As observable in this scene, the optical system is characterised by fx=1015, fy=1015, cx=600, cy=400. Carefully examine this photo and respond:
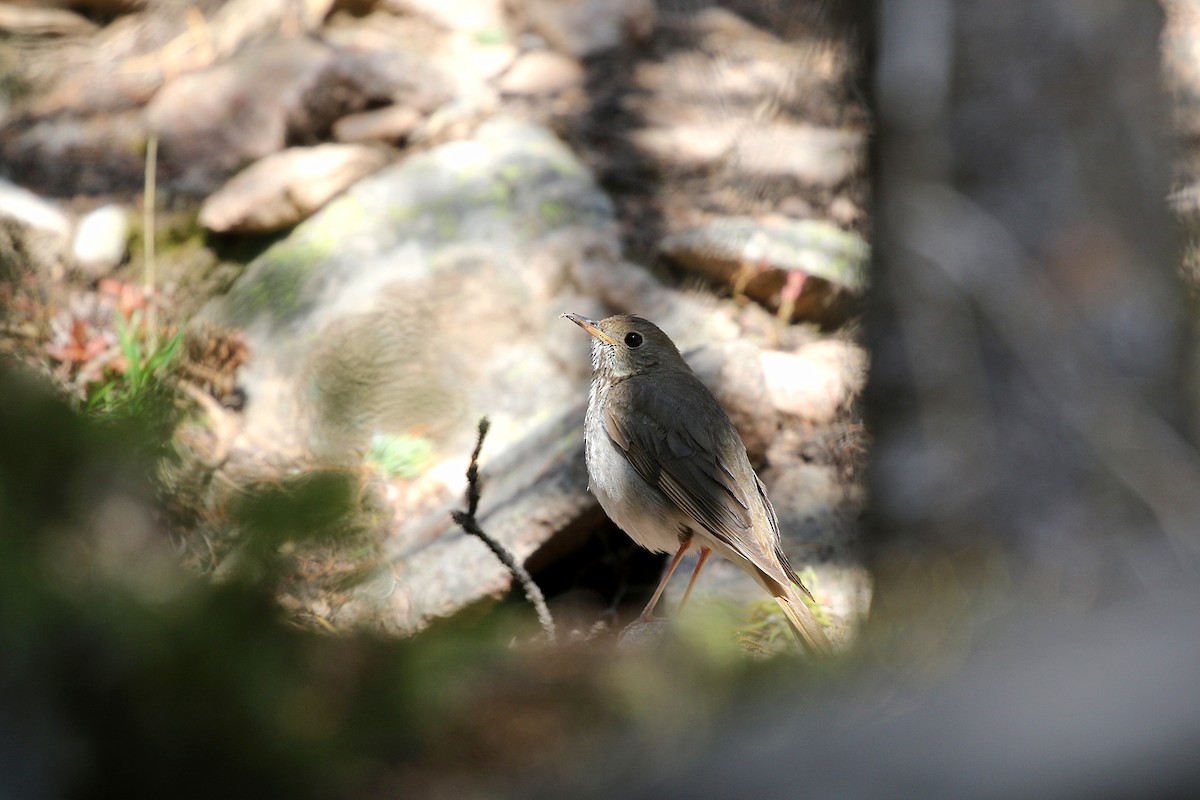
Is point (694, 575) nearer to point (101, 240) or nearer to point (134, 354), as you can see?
point (134, 354)

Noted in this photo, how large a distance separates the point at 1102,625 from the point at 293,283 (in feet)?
17.6

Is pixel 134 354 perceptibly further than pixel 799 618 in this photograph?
Yes

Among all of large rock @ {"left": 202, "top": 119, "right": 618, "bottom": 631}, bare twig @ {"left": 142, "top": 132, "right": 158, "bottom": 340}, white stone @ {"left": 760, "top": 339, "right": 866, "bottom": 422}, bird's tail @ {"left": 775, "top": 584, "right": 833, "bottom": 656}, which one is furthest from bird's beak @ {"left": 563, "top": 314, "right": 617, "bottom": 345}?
bare twig @ {"left": 142, "top": 132, "right": 158, "bottom": 340}

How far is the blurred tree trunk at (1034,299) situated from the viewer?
113 inches

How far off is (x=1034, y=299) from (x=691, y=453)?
4.39 ft

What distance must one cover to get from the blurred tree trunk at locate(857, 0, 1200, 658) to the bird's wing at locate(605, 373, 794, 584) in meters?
0.60

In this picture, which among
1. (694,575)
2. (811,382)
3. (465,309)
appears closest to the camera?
(694,575)

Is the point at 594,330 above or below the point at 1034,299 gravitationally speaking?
below

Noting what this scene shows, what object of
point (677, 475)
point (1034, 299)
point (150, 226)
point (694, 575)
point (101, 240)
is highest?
point (1034, 299)

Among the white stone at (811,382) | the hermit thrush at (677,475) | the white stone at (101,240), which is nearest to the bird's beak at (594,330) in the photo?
the hermit thrush at (677,475)

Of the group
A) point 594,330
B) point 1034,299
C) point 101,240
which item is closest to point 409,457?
point 594,330

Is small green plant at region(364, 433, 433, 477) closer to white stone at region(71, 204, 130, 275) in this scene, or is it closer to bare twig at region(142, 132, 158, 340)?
bare twig at region(142, 132, 158, 340)

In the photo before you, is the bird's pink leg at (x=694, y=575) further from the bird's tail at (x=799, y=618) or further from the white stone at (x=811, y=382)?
the white stone at (x=811, y=382)

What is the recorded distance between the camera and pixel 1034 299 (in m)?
2.91
